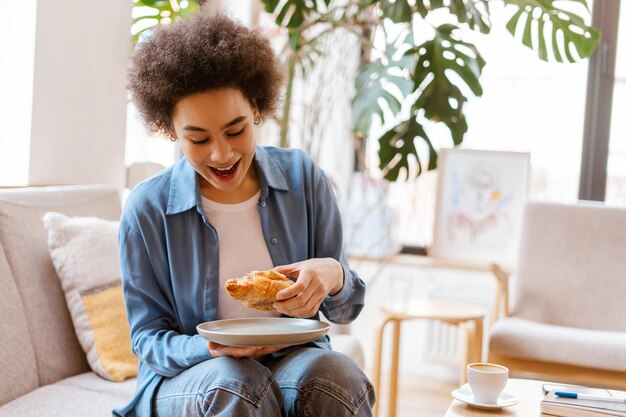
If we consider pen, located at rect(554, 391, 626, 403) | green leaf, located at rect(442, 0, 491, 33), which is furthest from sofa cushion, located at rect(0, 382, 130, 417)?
green leaf, located at rect(442, 0, 491, 33)

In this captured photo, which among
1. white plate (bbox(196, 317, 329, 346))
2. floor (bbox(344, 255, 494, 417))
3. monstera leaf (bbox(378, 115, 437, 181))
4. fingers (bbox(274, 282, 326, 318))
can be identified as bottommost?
floor (bbox(344, 255, 494, 417))

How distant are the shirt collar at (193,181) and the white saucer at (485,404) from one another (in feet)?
1.89

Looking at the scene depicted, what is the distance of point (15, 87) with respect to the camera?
2484 mm

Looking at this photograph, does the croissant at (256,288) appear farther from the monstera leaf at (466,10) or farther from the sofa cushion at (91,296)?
the monstera leaf at (466,10)

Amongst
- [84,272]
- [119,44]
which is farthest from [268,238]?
[119,44]

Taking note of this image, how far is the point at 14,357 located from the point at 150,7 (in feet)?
5.29

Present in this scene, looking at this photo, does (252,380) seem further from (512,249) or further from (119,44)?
(512,249)

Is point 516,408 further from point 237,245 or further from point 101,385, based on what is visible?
point 101,385

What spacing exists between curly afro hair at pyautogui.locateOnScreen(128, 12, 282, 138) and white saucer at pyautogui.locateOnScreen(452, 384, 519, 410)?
2.47 ft

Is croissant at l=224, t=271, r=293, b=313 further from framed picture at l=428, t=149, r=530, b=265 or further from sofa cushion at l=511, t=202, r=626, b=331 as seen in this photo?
framed picture at l=428, t=149, r=530, b=265

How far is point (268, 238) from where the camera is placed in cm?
170

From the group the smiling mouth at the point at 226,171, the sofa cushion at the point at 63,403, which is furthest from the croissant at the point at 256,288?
the sofa cushion at the point at 63,403

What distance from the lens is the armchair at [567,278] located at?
117 inches

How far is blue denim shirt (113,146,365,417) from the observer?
5.27ft
